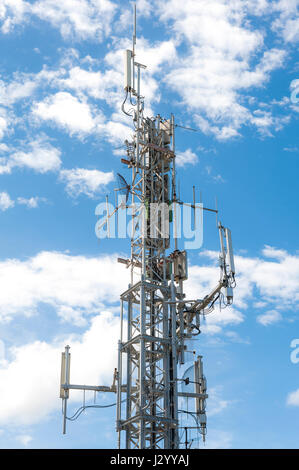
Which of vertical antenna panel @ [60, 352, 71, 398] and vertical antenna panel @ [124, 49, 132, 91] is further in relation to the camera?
vertical antenna panel @ [124, 49, 132, 91]

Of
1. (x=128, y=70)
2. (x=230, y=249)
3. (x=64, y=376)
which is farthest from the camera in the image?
(x=128, y=70)

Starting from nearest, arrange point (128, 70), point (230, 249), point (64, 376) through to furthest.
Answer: point (64, 376) → point (230, 249) → point (128, 70)

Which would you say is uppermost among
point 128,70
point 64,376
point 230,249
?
point 128,70

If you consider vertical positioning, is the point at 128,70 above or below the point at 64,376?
above

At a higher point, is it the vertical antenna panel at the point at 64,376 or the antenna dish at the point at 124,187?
the antenna dish at the point at 124,187

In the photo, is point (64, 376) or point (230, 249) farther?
point (230, 249)

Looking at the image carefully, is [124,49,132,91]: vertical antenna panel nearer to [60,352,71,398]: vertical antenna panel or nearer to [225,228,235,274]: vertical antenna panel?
[225,228,235,274]: vertical antenna panel

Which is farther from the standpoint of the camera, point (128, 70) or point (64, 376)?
point (128, 70)

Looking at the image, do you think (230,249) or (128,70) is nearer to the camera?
(230,249)

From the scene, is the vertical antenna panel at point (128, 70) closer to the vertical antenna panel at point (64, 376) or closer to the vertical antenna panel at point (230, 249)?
the vertical antenna panel at point (230, 249)

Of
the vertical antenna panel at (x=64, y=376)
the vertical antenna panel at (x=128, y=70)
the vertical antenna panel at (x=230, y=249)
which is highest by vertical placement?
the vertical antenna panel at (x=128, y=70)

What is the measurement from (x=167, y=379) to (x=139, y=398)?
224cm

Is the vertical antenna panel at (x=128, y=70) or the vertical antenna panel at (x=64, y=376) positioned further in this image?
the vertical antenna panel at (x=128, y=70)

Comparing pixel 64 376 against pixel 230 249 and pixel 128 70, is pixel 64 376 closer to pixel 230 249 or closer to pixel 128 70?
pixel 230 249
